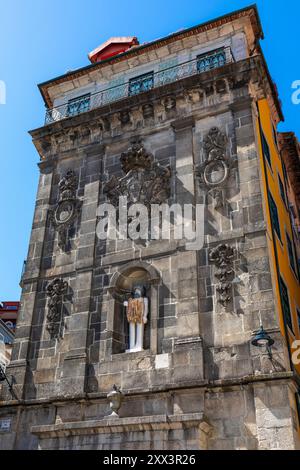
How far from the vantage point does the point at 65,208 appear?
1883 centimetres

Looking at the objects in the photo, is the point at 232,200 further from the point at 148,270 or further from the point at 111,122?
the point at 111,122

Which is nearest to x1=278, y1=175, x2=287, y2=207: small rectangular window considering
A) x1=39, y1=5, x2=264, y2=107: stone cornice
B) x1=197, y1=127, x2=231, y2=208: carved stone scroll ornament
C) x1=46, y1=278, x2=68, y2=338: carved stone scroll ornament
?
x1=197, y1=127, x2=231, y2=208: carved stone scroll ornament

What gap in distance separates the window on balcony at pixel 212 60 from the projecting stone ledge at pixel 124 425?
1176cm

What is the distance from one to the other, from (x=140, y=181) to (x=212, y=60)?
518 centimetres

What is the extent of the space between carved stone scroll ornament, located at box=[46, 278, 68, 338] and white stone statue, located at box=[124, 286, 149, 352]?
7.74 feet

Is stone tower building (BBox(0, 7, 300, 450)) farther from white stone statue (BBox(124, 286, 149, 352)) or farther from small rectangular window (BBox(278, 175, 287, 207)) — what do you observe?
small rectangular window (BBox(278, 175, 287, 207))

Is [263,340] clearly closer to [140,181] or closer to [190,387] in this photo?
[190,387]

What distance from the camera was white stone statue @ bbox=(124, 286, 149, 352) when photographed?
15273 mm

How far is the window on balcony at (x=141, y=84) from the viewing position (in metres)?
20.0

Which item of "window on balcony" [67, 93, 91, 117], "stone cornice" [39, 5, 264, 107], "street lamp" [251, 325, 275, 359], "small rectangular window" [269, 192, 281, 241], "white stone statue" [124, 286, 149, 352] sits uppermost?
"stone cornice" [39, 5, 264, 107]

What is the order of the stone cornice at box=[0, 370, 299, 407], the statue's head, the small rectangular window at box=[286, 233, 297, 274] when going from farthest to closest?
the small rectangular window at box=[286, 233, 297, 274] < the statue's head < the stone cornice at box=[0, 370, 299, 407]

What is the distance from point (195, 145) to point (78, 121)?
5033 mm

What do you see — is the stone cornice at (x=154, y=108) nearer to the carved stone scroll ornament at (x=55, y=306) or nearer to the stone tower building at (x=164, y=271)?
the stone tower building at (x=164, y=271)

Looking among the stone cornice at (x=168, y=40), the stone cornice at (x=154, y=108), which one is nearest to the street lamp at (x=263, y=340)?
the stone cornice at (x=154, y=108)
